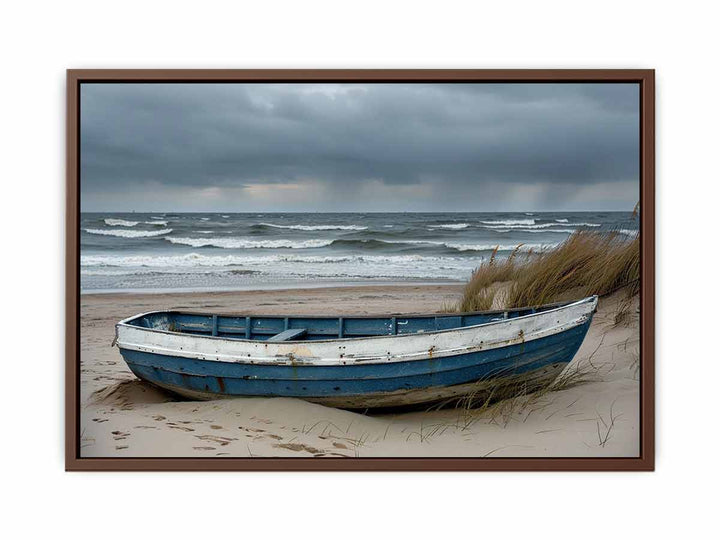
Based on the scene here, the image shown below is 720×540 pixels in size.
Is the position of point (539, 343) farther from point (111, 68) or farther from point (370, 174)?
point (111, 68)

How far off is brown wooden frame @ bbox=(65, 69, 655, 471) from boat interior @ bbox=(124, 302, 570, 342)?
2.79 feet

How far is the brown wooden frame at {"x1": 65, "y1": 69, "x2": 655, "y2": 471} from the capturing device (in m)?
2.59

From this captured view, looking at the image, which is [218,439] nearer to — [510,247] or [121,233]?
[121,233]

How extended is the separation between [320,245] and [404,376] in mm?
1378

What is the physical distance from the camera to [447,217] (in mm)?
3686

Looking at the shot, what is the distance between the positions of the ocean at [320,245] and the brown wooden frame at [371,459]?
0.47 meters

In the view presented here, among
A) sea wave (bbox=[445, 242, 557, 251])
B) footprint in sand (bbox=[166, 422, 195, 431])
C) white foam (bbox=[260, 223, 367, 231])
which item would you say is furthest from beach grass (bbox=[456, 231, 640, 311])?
footprint in sand (bbox=[166, 422, 195, 431])

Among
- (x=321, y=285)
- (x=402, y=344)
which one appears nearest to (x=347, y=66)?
(x=402, y=344)

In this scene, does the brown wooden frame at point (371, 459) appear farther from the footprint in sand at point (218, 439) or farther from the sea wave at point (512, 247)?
the sea wave at point (512, 247)

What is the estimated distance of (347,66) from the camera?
2654mm

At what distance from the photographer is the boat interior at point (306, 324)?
3449 millimetres

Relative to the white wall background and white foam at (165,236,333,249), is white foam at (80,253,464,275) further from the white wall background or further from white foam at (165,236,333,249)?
the white wall background
